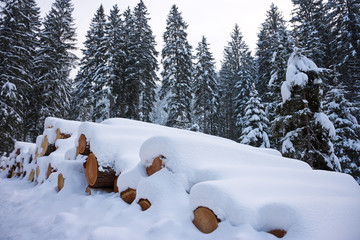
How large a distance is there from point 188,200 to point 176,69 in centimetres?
1986

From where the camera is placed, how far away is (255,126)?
652 inches

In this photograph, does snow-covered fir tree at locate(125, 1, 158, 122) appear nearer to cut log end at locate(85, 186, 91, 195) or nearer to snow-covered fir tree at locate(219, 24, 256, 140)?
snow-covered fir tree at locate(219, 24, 256, 140)

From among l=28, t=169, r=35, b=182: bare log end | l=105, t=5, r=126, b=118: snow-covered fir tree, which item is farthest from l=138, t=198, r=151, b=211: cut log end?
l=105, t=5, r=126, b=118: snow-covered fir tree

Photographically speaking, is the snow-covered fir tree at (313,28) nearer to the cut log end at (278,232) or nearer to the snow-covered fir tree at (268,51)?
the snow-covered fir tree at (268,51)

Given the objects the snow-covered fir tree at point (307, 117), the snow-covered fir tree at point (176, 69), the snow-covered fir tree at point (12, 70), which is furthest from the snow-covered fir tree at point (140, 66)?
the snow-covered fir tree at point (307, 117)

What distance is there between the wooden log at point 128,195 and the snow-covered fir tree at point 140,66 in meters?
17.7

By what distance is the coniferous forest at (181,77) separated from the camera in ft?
26.0

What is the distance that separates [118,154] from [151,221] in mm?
1761

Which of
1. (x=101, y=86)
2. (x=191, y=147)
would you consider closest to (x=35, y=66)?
(x=101, y=86)

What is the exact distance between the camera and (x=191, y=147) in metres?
2.85

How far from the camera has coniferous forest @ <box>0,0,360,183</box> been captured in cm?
792

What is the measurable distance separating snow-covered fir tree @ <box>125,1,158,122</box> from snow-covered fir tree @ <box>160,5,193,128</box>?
5.37 ft

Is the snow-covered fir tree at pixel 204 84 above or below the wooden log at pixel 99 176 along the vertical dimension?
above

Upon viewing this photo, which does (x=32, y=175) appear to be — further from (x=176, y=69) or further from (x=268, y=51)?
(x=268, y=51)
